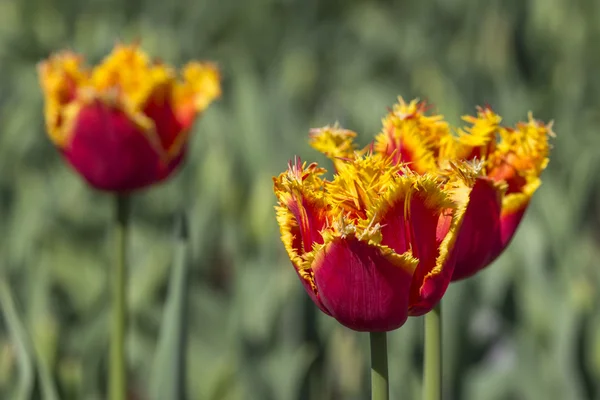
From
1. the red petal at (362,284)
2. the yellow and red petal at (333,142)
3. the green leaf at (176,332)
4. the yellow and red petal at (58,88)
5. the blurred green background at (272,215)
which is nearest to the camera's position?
the red petal at (362,284)

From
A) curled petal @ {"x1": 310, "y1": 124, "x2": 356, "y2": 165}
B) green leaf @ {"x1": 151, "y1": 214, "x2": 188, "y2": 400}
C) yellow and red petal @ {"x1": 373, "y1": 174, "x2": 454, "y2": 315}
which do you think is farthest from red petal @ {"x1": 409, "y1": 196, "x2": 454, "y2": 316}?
green leaf @ {"x1": 151, "y1": 214, "x2": 188, "y2": 400}

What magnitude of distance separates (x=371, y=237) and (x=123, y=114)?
0.60 m

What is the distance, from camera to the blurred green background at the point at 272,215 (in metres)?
1.37

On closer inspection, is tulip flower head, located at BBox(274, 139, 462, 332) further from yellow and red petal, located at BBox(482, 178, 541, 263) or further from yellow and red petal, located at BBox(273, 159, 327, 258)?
yellow and red petal, located at BBox(482, 178, 541, 263)

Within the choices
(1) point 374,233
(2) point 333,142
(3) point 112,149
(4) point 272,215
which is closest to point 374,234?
(1) point 374,233

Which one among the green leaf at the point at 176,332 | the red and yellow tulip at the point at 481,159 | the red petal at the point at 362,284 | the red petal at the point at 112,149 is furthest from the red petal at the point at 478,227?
the red petal at the point at 112,149

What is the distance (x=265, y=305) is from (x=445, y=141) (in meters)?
0.84

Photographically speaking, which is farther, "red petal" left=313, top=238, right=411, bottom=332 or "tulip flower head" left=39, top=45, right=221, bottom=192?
"tulip flower head" left=39, top=45, right=221, bottom=192

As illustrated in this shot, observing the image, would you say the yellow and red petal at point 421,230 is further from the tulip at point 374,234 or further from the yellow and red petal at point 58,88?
the yellow and red petal at point 58,88

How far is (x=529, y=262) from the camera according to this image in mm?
1582

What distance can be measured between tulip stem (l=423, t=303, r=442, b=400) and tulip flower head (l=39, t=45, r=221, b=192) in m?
0.48

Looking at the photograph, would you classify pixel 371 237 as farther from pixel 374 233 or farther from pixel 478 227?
pixel 478 227

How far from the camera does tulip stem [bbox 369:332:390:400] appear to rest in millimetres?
660

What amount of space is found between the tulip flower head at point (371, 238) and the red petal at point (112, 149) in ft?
1.67
